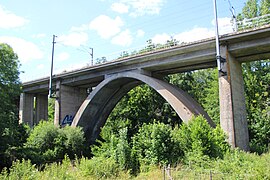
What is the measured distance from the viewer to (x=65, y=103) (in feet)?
91.8

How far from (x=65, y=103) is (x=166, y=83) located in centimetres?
1176

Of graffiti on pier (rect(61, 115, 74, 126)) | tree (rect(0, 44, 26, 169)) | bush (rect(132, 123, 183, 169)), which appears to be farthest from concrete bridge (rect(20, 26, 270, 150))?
tree (rect(0, 44, 26, 169))

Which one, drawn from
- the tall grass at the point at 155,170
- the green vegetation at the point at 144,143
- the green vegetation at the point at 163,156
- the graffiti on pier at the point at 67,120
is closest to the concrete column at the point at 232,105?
the green vegetation at the point at 144,143

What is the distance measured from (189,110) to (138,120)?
1273 centimetres

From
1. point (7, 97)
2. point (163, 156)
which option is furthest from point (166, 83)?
point (7, 97)

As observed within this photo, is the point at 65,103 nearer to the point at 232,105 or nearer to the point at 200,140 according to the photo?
the point at 232,105

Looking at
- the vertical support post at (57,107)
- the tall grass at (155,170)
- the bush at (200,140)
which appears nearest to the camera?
the tall grass at (155,170)

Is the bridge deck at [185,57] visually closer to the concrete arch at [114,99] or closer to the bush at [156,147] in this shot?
the concrete arch at [114,99]

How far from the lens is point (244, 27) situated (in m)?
17.0

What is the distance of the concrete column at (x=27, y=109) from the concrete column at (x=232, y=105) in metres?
24.7

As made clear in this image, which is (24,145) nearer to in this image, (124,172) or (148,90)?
(124,172)

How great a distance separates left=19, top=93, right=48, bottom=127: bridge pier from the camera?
32688 mm

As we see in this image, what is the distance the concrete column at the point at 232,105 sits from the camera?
52.1ft

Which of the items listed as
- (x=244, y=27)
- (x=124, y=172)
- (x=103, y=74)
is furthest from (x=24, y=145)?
(x=244, y=27)
